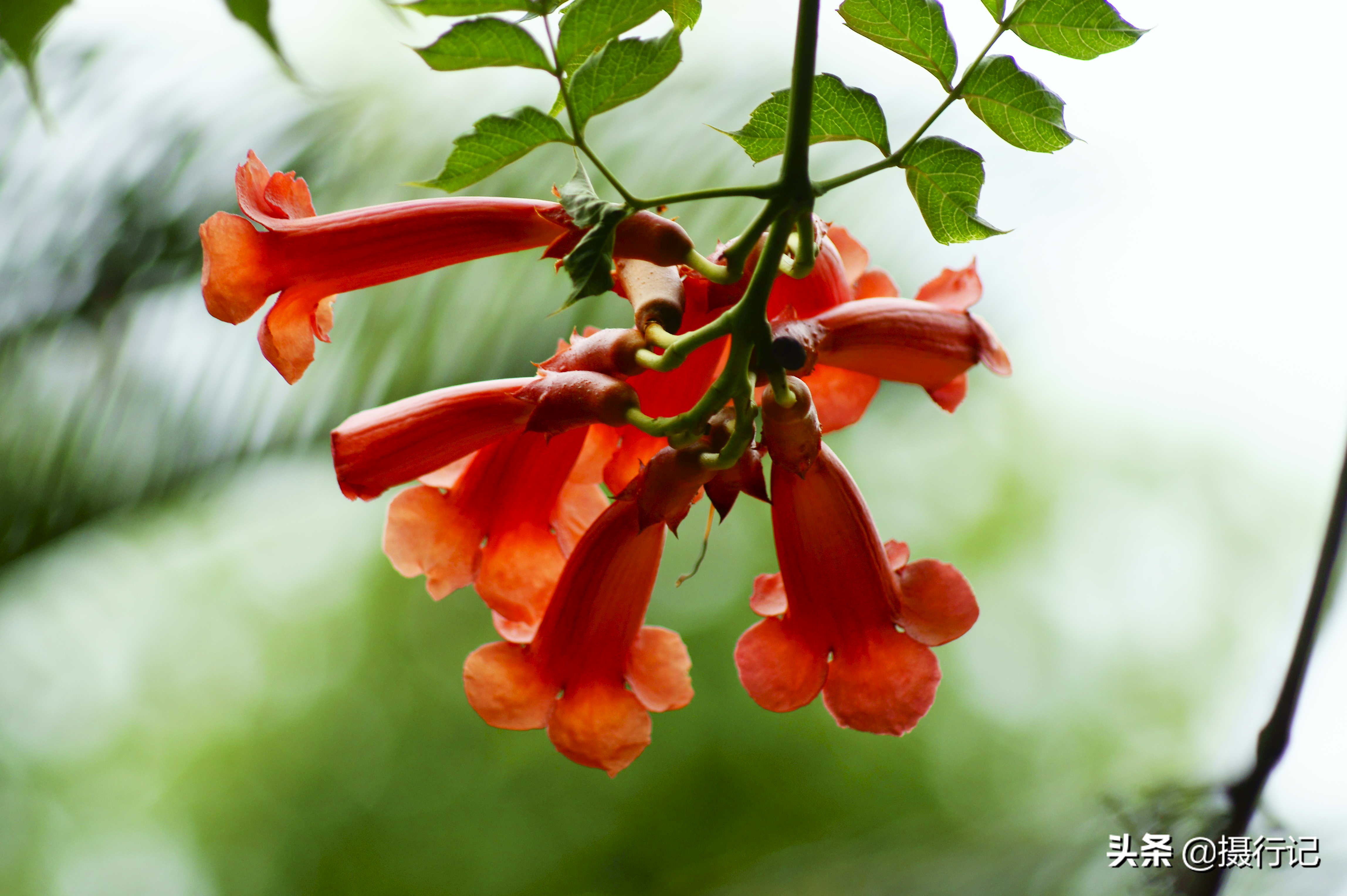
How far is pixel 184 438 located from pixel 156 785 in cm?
124

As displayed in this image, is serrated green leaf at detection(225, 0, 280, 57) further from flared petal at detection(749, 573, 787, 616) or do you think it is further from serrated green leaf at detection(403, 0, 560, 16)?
flared petal at detection(749, 573, 787, 616)

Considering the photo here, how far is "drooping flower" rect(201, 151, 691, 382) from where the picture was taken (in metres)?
0.31

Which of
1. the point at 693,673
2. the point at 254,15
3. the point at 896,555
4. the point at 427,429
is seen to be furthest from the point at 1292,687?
the point at 693,673

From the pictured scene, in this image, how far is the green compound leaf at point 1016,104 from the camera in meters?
0.28

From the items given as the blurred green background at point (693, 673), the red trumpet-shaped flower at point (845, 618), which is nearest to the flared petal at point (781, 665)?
the red trumpet-shaped flower at point (845, 618)

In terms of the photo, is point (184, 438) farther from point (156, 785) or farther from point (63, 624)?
point (156, 785)

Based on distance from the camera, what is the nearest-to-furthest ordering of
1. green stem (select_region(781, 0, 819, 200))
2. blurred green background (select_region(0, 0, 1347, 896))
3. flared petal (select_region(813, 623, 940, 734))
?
green stem (select_region(781, 0, 819, 200)), flared petal (select_region(813, 623, 940, 734)), blurred green background (select_region(0, 0, 1347, 896))

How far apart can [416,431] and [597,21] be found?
0.49 ft

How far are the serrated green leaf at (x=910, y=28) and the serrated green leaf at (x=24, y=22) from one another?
0.29 metres

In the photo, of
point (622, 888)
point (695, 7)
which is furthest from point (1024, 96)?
point (622, 888)

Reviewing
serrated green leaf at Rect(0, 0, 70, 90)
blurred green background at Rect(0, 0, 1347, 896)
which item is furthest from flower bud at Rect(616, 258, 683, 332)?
blurred green background at Rect(0, 0, 1347, 896)

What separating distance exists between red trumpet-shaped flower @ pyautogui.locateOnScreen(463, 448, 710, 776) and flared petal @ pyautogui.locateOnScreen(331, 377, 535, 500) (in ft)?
0.19

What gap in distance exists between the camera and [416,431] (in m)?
0.31

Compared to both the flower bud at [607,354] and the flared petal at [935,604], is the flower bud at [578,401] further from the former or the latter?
the flared petal at [935,604]
